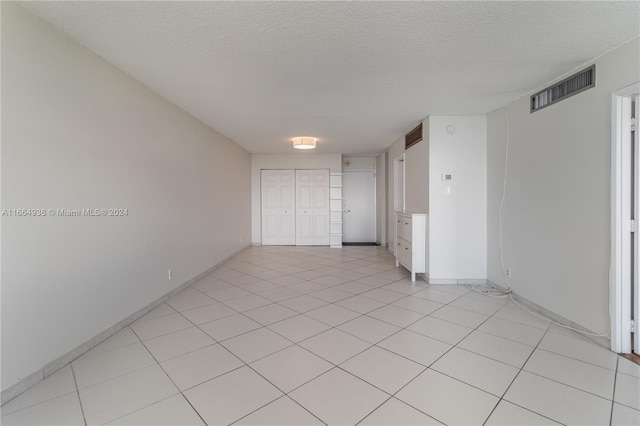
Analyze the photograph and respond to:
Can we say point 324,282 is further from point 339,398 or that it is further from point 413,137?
point 413,137

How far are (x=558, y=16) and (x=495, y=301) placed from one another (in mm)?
3001

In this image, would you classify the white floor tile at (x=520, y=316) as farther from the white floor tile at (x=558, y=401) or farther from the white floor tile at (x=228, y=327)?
the white floor tile at (x=228, y=327)

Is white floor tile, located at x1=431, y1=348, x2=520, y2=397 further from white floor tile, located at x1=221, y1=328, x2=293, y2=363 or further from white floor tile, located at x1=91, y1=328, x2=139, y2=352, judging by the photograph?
white floor tile, located at x1=91, y1=328, x2=139, y2=352

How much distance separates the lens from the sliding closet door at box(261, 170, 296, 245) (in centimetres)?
787

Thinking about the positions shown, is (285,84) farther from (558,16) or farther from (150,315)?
(150,315)

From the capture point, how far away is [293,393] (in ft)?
5.93

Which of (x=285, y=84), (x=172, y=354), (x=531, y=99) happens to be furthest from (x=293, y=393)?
(x=531, y=99)

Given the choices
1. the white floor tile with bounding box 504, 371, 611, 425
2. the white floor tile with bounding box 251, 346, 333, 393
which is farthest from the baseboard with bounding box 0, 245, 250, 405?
the white floor tile with bounding box 504, 371, 611, 425

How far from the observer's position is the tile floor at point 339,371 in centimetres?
163

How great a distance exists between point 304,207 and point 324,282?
378cm

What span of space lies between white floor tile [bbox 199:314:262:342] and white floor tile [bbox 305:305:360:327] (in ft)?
2.08

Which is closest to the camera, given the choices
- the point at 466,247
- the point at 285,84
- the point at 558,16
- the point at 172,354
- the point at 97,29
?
the point at 558,16

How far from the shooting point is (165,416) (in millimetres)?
1600

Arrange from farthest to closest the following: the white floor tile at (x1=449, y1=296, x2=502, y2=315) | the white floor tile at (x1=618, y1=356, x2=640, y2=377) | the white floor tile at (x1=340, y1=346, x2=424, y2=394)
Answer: the white floor tile at (x1=449, y1=296, x2=502, y2=315), the white floor tile at (x1=618, y1=356, x2=640, y2=377), the white floor tile at (x1=340, y1=346, x2=424, y2=394)
